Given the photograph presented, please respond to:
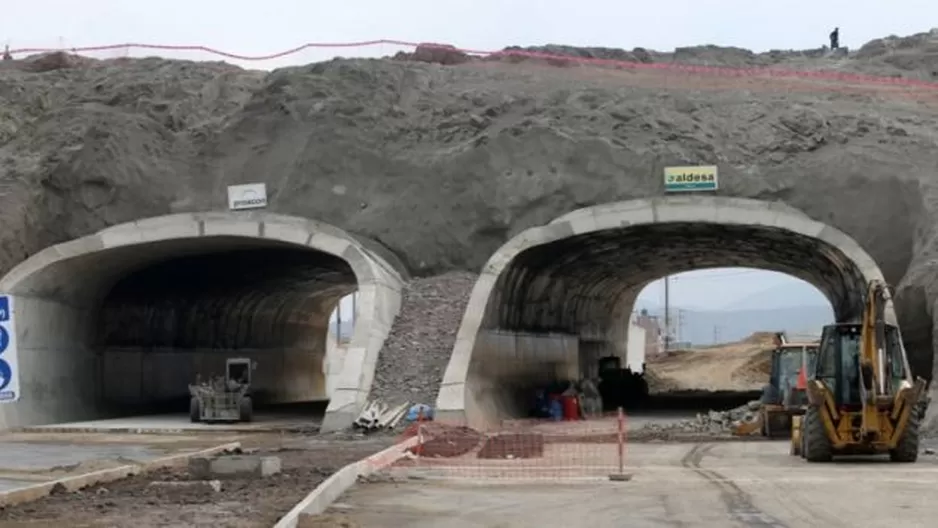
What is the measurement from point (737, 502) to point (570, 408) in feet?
64.7

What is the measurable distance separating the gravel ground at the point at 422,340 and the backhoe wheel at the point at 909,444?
10.7 metres

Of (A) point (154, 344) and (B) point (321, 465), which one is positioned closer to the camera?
(B) point (321, 465)

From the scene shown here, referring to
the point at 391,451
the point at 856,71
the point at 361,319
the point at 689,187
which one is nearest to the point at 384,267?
the point at 361,319

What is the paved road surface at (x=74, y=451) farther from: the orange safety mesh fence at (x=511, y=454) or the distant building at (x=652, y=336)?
the distant building at (x=652, y=336)

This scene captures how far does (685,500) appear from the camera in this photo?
551 inches

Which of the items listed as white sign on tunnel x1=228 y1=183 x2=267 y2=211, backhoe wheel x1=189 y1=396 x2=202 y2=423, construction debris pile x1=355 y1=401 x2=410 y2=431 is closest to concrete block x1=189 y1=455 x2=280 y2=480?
construction debris pile x1=355 y1=401 x2=410 y2=431

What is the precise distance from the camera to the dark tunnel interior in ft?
120

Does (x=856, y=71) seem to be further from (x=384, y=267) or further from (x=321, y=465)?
(x=321, y=465)

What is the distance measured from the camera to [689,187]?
30.2m

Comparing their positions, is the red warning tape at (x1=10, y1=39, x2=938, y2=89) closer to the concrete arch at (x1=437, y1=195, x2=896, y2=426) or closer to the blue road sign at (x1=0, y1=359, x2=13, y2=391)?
the concrete arch at (x1=437, y1=195, x2=896, y2=426)

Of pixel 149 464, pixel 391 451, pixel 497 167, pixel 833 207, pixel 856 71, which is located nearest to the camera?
pixel 149 464

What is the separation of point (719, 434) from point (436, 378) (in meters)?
6.70

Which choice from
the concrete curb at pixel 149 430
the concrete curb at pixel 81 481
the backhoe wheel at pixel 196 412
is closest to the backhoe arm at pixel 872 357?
the concrete curb at pixel 81 481

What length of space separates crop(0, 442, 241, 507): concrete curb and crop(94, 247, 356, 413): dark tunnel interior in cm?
1810
